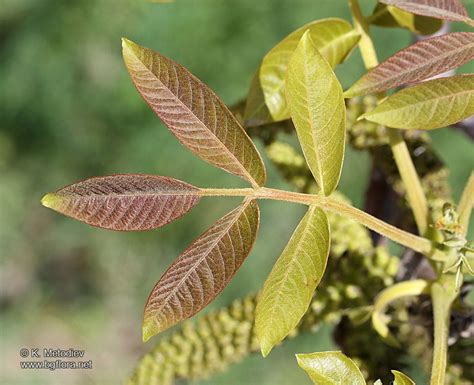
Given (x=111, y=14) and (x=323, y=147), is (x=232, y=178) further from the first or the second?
(x=323, y=147)

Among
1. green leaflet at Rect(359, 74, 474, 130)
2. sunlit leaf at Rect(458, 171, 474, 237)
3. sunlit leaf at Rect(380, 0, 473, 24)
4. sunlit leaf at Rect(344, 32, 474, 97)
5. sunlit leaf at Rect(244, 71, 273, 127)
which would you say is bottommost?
sunlit leaf at Rect(458, 171, 474, 237)

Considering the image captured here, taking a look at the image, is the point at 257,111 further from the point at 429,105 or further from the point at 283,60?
the point at 429,105

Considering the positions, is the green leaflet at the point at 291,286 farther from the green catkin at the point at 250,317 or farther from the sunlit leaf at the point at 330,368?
the green catkin at the point at 250,317

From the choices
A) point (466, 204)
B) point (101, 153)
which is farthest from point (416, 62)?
point (101, 153)

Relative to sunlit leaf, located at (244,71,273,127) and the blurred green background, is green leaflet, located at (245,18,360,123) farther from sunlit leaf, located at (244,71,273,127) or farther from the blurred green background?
the blurred green background

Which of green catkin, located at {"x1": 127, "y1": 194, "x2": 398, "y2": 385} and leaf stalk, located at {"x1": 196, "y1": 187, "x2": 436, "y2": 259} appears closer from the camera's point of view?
leaf stalk, located at {"x1": 196, "y1": 187, "x2": 436, "y2": 259}

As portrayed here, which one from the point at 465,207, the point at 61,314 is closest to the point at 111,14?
the point at 61,314

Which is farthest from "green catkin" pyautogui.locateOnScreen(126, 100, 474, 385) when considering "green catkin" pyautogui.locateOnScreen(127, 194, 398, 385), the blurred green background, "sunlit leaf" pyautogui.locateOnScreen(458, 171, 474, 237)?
the blurred green background
